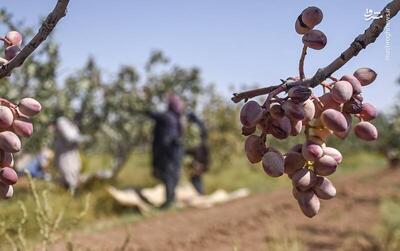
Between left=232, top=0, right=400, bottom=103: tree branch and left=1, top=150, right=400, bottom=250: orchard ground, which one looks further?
left=1, top=150, right=400, bottom=250: orchard ground

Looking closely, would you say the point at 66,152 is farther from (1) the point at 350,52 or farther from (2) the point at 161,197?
(1) the point at 350,52

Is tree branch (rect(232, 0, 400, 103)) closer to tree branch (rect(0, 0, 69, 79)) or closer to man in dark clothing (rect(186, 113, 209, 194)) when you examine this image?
tree branch (rect(0, 0, 69, 79))

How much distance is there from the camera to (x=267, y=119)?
961mm

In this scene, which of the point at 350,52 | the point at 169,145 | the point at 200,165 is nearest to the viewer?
the point at 350,52

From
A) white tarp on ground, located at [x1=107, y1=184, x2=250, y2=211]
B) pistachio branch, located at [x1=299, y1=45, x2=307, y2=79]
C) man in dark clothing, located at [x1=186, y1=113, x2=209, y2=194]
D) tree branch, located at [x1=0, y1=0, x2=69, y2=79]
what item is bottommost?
white tarp on ground, located at [x1=107, y1=184, x2=250, y2=211]

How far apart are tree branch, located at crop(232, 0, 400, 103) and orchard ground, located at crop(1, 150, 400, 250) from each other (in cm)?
268

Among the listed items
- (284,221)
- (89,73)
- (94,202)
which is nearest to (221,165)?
(89,73)

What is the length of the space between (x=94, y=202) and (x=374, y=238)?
3793 millimetres

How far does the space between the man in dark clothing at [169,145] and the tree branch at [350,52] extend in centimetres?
667

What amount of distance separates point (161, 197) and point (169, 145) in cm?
90

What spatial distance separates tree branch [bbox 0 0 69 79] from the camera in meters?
0.98

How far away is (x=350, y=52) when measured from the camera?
92cm

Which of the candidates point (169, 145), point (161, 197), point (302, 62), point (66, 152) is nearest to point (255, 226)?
point (169, 145)

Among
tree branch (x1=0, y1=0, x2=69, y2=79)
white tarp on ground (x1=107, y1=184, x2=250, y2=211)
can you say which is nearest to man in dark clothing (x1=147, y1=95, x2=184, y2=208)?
white tarp on ground (x1=107, y1=184, x2=250, y2=211)
